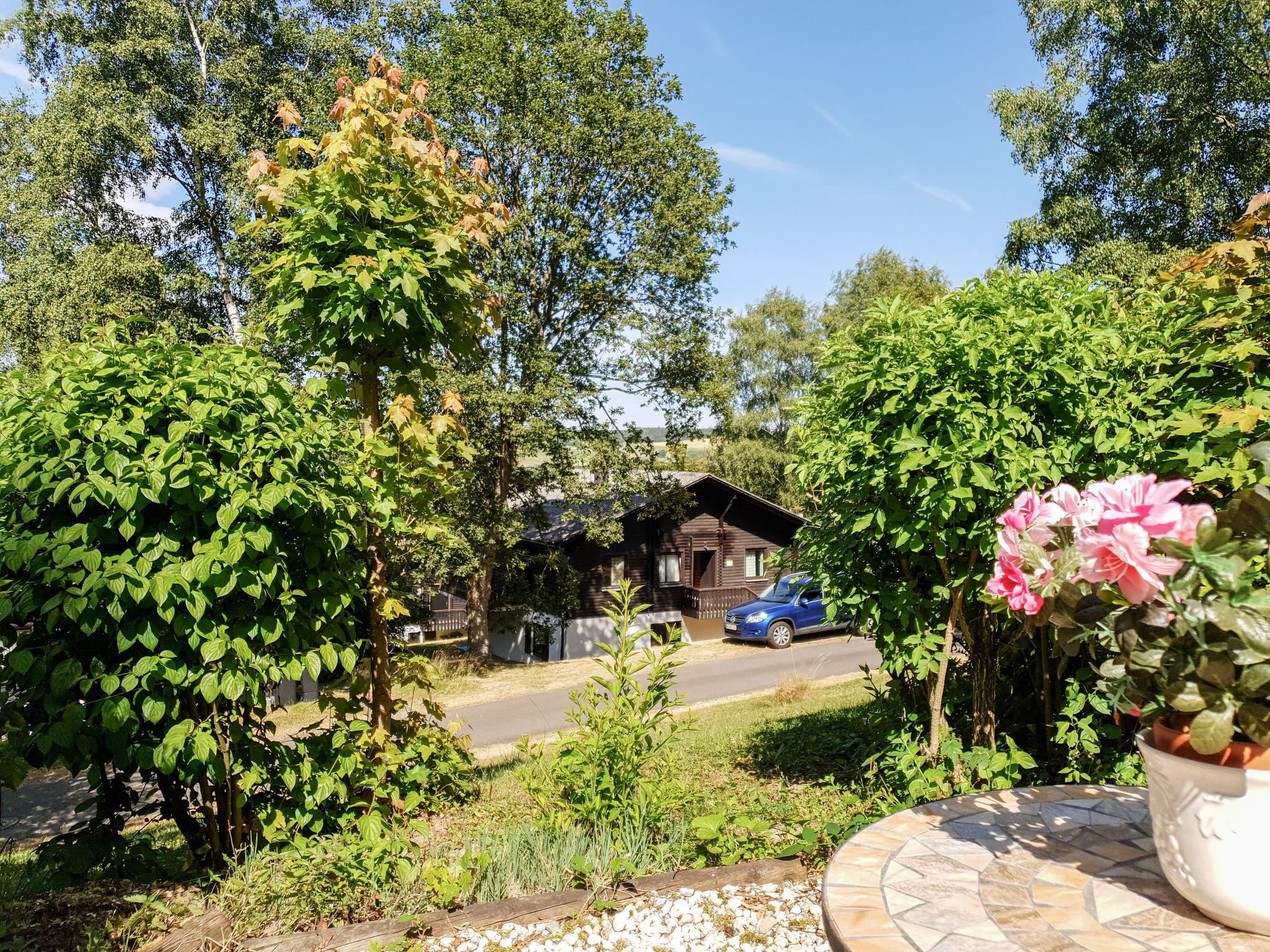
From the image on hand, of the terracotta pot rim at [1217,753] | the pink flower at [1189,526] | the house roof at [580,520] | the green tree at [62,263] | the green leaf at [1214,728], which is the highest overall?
the green tree at [62,263]

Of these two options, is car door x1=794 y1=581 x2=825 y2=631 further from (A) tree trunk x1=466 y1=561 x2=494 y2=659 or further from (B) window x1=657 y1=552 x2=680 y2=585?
(A) tree trunk x1=466 y1=561 x2=494 y2=659

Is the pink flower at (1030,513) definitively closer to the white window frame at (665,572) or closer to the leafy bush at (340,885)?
the leafy bush at (340,885)

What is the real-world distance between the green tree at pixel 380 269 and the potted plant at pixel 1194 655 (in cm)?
339

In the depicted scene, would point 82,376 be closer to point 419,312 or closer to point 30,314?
point 419,312

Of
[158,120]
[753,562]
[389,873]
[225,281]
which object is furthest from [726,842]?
[158,120]

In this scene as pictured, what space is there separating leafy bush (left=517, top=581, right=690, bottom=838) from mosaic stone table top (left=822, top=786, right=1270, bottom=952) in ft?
4.68

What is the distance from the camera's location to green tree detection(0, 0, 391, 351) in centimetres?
1911

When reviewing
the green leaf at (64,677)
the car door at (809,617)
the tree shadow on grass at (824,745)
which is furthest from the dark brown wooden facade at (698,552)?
the green leaf at (64,677)

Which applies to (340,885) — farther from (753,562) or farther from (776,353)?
(776,353)

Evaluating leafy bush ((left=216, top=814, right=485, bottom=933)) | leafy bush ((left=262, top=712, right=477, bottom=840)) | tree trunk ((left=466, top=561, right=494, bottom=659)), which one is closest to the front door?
tree trunk ((left=466, top=561, right=494, bottom=659))

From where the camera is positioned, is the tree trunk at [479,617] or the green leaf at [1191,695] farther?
the tree trunk at [479,617]

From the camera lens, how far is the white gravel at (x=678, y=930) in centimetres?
299

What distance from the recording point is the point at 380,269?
426cm

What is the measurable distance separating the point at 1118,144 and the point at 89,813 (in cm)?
2555
